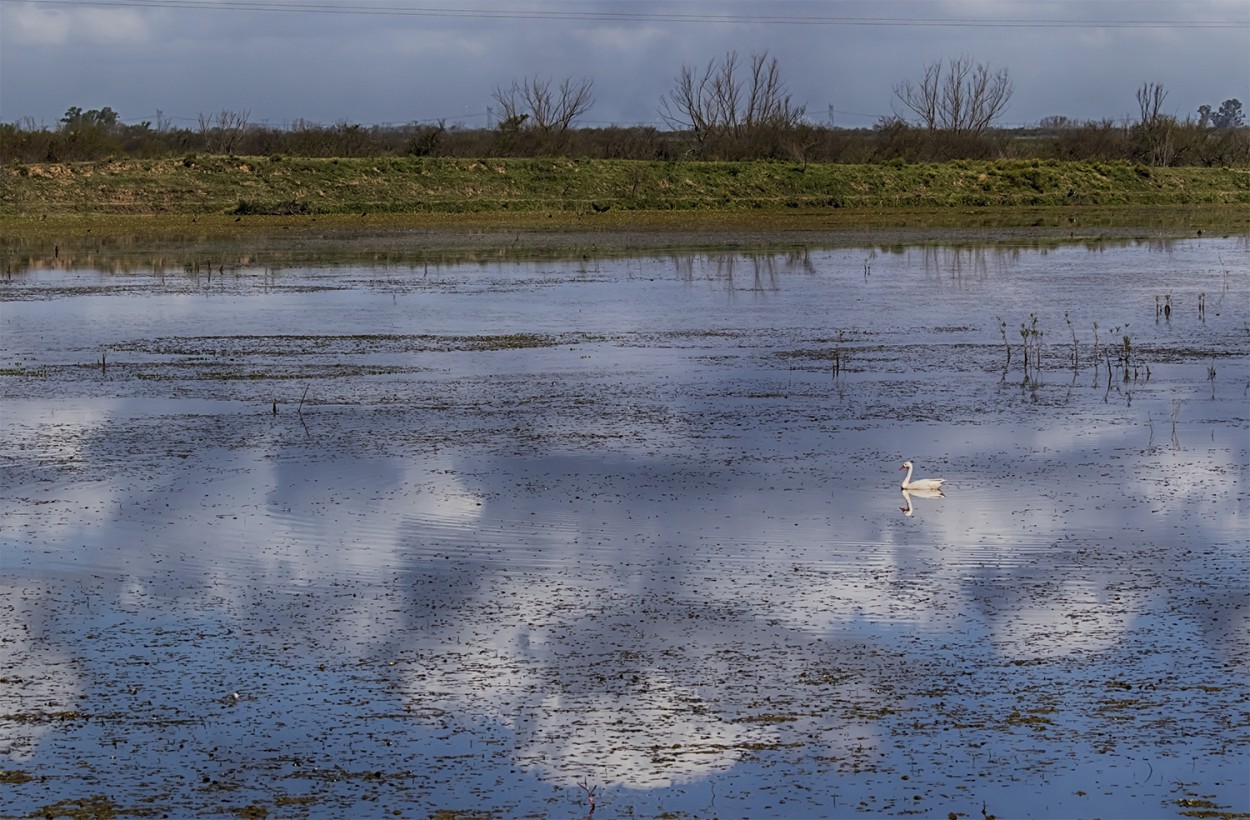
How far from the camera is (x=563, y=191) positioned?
189 feet

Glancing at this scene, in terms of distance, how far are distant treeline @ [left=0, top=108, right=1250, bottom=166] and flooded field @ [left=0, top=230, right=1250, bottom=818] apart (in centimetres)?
5388

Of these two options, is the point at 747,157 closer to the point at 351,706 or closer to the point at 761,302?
the point at 761,302

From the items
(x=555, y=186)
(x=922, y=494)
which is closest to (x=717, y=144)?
(x=555, y=186)

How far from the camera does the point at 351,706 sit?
22.6 feet

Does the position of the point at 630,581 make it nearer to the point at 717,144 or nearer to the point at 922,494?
the point at 922,494

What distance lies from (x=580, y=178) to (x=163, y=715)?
174 feet

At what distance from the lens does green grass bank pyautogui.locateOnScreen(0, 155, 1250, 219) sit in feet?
172

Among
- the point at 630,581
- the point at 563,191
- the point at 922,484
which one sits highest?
the point at 563,191

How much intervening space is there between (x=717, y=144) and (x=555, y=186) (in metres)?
19.8

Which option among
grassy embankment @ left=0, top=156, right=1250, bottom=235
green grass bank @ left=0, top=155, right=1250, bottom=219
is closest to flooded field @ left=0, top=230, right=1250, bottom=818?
grassy embankment @ left=0, top=156, right=1250, bottom=235

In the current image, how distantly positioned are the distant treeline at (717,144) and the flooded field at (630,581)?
177ft

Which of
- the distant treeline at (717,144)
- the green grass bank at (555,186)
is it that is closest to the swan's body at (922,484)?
the green grass bank at (555,186)

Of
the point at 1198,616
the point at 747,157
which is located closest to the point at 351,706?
the point at 1198,616

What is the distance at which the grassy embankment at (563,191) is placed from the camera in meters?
51.1
